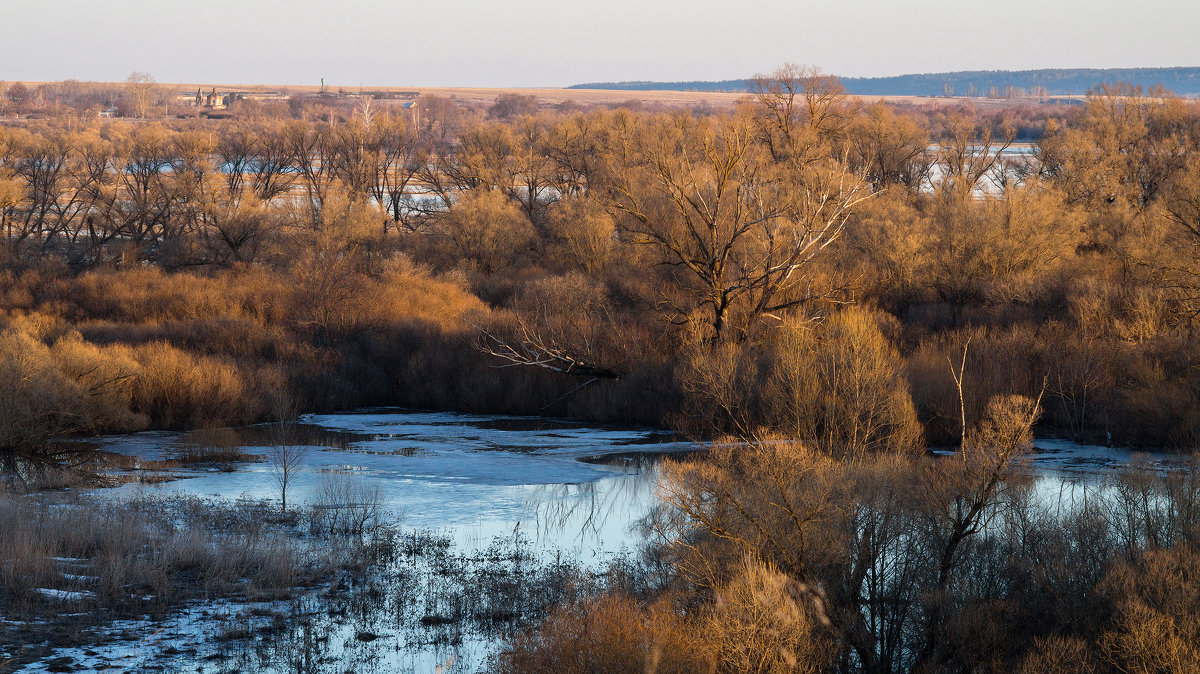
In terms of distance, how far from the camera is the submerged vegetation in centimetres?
870

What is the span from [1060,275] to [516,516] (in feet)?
66.9

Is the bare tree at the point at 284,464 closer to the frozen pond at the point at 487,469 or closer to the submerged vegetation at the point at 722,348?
the frozen pond at the point at 487,469

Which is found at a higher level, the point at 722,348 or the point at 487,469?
the point at 722,348

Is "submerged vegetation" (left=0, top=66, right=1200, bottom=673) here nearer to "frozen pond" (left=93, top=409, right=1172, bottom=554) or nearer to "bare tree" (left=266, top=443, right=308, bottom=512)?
"bare tree" (left=266, top=443, right=308, bottom=512)

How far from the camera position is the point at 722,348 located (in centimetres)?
2064

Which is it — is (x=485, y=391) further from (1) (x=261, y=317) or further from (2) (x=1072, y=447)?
(2) (x=1072, y=447)

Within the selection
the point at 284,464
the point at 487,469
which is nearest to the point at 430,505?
the point at 284,464

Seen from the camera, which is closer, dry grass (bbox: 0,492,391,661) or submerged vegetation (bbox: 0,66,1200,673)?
submerged vegetation (bbox: 0,66,1200,673)

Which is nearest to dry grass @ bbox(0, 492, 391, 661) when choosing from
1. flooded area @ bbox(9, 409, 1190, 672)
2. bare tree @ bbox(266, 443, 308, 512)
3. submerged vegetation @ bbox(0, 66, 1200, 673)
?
submerged vegetation @ bbox(0, 66, 1200, 673)

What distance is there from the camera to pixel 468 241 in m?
40.9

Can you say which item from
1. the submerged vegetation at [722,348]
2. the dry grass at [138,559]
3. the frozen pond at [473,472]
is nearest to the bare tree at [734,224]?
the submerged vegetation at [722,348]

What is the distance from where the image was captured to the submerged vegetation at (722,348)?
28.6ft

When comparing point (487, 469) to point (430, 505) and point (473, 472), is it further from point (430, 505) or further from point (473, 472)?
point (430, 505)

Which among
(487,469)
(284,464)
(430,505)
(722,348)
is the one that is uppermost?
(722,348)
